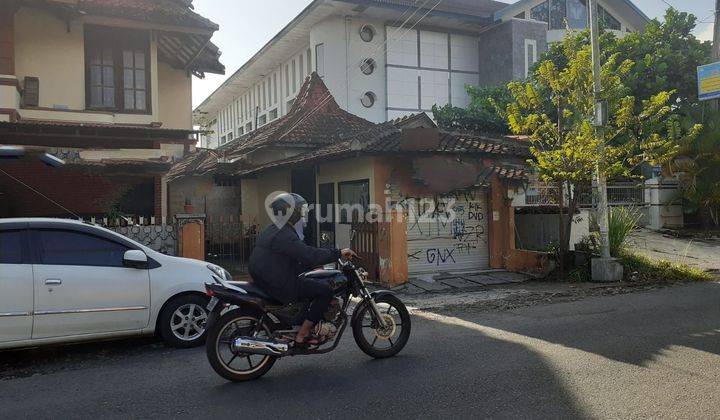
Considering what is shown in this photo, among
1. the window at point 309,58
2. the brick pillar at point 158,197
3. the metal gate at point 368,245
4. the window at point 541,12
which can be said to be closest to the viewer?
the metal gate at point 368,245

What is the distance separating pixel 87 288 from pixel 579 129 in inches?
383

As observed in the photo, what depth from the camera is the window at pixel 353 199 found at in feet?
40.0

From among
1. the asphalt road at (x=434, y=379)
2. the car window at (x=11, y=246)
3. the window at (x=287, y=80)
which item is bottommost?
the asphalt road at (x=434, y=379)

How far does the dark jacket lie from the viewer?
5.15m

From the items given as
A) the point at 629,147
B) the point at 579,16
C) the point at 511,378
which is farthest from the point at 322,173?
the point at 579,16

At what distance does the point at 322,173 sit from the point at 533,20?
19013mm

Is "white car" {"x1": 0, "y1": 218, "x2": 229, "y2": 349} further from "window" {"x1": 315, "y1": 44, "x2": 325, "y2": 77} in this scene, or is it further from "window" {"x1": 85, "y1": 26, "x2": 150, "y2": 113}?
"window" {"x1": 315, "y1": 44, "x2": 325, "y2": 77}

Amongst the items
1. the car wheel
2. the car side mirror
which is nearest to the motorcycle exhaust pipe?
the car wheel

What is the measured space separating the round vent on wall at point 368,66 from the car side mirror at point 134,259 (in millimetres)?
20617

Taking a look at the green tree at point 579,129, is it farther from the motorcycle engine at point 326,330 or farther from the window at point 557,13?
the window at point 557,13

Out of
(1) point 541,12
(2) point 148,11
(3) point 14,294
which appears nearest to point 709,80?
(2) point 148,11

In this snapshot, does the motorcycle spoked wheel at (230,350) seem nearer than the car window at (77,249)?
Yes

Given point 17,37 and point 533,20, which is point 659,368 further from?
point 533,20

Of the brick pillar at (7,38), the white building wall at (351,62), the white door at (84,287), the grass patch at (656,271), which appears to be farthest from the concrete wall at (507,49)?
the white door at (84,287)
